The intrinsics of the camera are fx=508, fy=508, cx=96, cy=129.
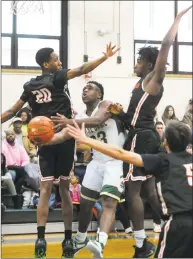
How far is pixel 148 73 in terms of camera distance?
209 inches

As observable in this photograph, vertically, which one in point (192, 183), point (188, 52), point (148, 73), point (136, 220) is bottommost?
point (136, 220)

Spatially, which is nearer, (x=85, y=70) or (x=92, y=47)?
(x=85, y=70)

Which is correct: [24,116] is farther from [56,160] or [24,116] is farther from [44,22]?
[56,160]

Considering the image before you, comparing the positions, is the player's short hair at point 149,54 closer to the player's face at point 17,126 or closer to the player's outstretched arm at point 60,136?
the player's outstretched arm at point 60,136

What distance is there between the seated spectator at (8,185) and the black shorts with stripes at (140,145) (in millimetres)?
3594

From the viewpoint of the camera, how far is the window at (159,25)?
13102mm

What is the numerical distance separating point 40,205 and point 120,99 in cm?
776

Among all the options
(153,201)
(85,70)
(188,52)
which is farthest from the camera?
(188,52)

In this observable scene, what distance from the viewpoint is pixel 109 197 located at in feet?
16.7

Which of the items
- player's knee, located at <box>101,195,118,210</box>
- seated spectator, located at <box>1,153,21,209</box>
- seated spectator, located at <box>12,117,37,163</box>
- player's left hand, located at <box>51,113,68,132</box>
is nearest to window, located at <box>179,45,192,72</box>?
seated spectator, located at <box>12,117,37,163</box>

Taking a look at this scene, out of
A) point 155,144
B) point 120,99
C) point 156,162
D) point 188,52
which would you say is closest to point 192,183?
point 156,162

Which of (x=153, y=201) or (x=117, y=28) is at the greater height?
(x=117, y=28)

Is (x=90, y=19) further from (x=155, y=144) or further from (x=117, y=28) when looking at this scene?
(x=155, y=144)

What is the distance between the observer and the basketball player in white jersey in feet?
16.8
